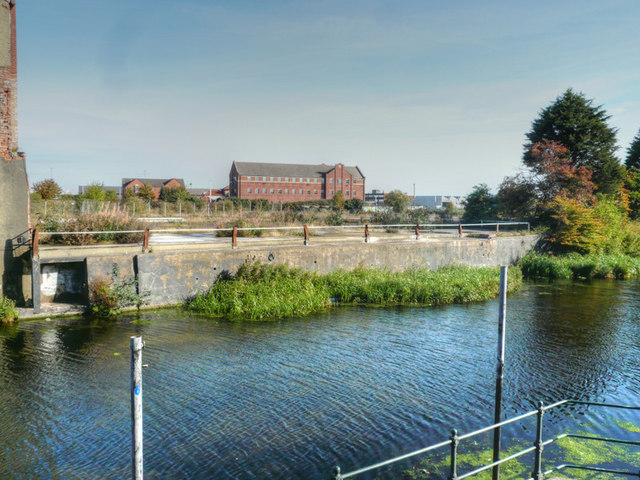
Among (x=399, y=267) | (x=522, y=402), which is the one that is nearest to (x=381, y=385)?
(x=522, y=402)

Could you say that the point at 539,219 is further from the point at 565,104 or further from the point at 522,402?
the point at 522,402

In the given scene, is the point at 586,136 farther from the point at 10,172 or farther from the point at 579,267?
the point at 10,172

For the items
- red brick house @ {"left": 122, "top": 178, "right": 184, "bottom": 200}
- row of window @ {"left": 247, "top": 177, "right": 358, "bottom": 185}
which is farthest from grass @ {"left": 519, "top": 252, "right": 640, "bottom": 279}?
red brick house @ {"left": 122, "top": 178, "right": 184, "bottom": 200}

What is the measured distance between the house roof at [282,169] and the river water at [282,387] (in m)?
92.5

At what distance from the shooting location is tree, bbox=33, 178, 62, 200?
3747 cm

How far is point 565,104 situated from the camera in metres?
35.2

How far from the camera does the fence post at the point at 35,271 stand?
13688 millimetres

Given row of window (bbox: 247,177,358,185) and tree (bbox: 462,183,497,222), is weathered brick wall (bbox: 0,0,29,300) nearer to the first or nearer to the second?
tree (bbox: 462,183,497,222)

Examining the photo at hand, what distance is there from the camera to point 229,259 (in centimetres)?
1669

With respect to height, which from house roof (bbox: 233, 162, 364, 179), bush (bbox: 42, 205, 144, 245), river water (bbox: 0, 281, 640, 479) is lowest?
river water (bbox: 0, 281, 640, 479)

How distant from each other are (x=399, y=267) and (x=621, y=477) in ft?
47.8

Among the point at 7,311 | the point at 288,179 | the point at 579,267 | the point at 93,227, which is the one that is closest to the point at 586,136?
the point at 579,267

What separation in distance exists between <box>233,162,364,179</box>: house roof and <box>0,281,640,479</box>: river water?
92531 millimetres

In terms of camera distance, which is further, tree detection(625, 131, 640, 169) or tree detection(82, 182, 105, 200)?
tree detection(625, 131, 640, 169)
